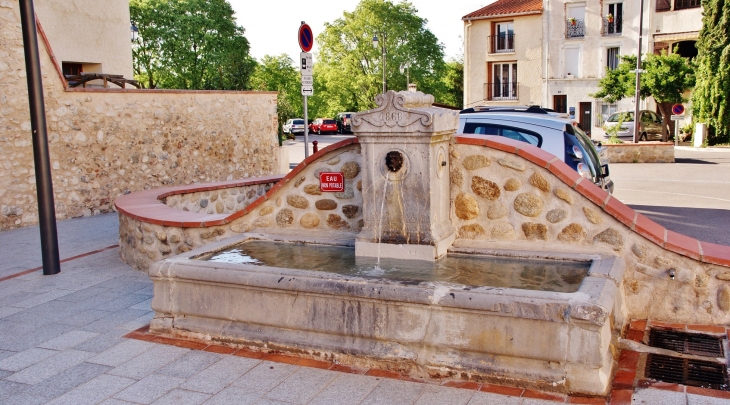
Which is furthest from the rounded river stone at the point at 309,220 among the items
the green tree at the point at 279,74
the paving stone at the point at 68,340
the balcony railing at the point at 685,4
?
the green tree at the point at 279,74

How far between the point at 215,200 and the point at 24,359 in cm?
524

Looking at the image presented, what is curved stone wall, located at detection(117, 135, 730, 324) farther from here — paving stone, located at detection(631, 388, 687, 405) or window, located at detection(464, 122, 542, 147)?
window, located at detection(464, 122, 542, 147)

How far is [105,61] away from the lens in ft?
55.1

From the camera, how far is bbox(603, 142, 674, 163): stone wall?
18.9 m

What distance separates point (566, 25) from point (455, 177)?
1342 inches

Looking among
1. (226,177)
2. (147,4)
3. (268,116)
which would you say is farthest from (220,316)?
(147,4)

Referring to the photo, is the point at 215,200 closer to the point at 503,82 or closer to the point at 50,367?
the point at 50,367

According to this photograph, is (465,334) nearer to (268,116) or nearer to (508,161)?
(508,161)

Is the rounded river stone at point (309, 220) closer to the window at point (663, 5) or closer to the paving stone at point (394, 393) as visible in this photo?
the paving stone at point (394, 393)

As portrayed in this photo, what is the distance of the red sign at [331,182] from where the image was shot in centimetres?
593

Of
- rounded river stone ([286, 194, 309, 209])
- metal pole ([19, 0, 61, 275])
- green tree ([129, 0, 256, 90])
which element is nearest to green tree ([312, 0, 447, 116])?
green tree ([129, 0, 256, 90])

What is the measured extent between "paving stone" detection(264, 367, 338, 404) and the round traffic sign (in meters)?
6.13

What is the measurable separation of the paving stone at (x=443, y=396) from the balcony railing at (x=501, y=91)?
36712 millimetres

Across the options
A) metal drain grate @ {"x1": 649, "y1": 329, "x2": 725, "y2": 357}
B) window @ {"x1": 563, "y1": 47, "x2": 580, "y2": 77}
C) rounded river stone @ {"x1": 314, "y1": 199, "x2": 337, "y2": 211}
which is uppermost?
window @ {"x1": 563, "y1": 47, "x2": 580, "y2": 77}
